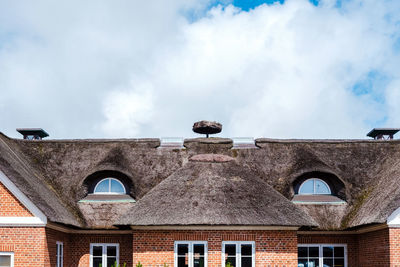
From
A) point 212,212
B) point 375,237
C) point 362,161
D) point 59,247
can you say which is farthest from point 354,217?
point 59,247

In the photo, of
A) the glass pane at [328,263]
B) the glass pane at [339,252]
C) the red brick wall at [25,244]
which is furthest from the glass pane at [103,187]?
the glass pane at [339,252]

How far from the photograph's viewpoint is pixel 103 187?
27031 mm

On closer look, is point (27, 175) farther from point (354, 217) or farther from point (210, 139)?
point (354, 217)

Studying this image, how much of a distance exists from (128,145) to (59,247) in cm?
620

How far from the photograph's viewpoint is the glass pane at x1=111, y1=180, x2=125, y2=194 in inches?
1059

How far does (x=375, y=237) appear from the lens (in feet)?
79.0

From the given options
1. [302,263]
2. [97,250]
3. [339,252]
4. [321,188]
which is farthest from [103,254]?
[339,252]

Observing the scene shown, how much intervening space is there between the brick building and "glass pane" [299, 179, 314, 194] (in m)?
0.04

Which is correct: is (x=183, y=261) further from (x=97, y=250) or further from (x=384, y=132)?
(x=384, y=132)

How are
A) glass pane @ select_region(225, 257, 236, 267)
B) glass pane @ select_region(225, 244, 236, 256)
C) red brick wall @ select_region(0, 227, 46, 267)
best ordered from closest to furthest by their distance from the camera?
red brick wall @ select_region(0, 227, 46, 267), glass pane @ select_region(225, 257, 236, 267), glass pane @ select_region(225, 244, 236, 256)

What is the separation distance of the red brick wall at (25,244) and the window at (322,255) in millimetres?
10076

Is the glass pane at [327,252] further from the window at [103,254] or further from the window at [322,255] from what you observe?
the window at [103,254]

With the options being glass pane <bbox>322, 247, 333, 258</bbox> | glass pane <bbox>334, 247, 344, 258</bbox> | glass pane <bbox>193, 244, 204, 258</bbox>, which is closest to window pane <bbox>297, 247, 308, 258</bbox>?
glass pane <bbox>322, 247, 333, 258</bbox>

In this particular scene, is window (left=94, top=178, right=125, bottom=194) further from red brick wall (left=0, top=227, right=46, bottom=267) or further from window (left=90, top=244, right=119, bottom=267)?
red brick wall (left=0, top=227, right=46, bottom=267)
